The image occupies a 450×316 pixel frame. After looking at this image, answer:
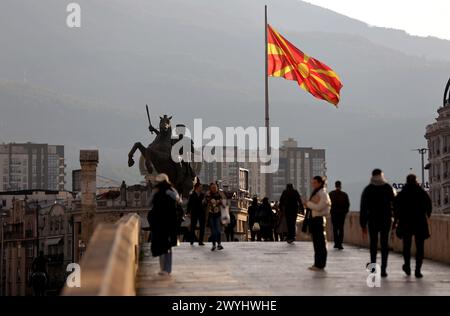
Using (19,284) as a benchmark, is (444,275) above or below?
above

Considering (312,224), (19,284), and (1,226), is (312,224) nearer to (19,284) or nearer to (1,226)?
(19,284)

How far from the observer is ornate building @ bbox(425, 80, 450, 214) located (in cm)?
11888

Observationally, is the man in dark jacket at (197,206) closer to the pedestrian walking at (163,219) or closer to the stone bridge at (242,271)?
the stone bridge at (242,271)

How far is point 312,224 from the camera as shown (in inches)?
840

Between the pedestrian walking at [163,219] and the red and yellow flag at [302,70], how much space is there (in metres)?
19.4

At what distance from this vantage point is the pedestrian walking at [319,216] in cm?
2094

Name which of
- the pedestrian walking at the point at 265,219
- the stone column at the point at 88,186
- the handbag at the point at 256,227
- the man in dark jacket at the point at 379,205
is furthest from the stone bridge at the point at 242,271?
the stone column at the point at 88,186

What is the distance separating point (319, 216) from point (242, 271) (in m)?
1.65

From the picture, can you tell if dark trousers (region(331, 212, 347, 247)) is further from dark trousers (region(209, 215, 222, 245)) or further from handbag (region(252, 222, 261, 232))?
handbag (region(252, 222, 261, 232))
